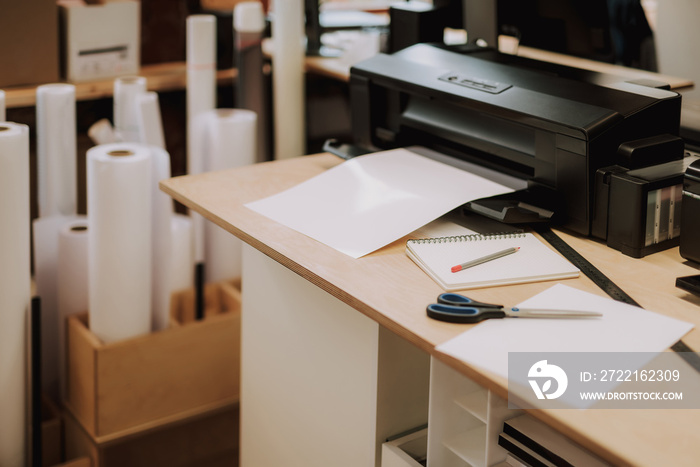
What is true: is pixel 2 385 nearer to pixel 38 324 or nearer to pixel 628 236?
pixel 38 324

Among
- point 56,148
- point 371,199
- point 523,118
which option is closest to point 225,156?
point 56,148

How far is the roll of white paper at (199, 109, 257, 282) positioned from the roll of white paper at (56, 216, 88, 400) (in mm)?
378

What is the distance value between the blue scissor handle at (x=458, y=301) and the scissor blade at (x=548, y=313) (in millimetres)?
22

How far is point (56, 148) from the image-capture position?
1.98 metres

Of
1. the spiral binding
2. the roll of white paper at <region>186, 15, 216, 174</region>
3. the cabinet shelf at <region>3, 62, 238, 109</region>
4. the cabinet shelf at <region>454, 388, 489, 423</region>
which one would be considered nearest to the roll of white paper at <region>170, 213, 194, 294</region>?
the roll of white paper at <region>186, 15, 216, 174</region>

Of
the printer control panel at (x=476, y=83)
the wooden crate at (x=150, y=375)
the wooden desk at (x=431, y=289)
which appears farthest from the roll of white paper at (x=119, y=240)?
the printer control panel at (x=476, y=83)

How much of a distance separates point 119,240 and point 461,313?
3.39ft

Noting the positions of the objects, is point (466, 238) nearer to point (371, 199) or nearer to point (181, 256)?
point (371, 199)

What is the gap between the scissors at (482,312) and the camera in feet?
Result: 3.23

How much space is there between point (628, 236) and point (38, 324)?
1.28 meters

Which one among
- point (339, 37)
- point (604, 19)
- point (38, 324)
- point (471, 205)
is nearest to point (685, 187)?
point (471, 205)

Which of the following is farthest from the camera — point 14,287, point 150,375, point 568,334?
point 150,375

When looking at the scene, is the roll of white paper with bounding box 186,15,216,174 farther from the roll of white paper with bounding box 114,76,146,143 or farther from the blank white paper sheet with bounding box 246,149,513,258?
the blank white paper sheet with bounding box 246,149,513,258

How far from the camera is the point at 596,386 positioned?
86cm
